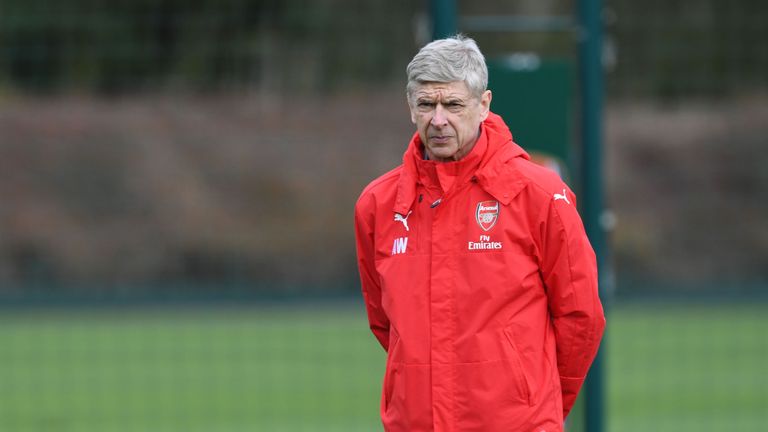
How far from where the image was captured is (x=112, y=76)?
10547mm

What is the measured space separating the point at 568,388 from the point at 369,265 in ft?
2.36

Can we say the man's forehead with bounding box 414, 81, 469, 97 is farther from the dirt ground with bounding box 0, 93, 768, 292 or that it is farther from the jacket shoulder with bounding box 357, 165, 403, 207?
the dirt ground with bounding box 0, 93, 768, 292

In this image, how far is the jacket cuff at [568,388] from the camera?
13.7 feet

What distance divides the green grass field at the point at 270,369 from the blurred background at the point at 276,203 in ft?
0.14

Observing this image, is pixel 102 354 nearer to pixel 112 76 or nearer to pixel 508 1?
pixel 112 76

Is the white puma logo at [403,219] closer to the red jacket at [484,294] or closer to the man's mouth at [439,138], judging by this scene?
the red jacket at [484,294]

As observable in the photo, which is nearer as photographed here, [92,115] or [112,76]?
[112,76]

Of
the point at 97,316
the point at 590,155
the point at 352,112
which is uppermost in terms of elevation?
the point at 590,155

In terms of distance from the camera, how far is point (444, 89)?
4.01 m

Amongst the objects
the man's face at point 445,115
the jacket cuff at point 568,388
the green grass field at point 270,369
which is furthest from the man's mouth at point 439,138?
the green grass field at point 270,369

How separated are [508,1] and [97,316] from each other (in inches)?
243

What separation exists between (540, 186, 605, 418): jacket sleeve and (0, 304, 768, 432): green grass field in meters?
5.89

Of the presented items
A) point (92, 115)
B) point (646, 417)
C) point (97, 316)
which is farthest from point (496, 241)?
point (97, 316)

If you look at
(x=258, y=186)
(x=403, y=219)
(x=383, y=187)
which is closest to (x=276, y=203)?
(x=258, y=186)
